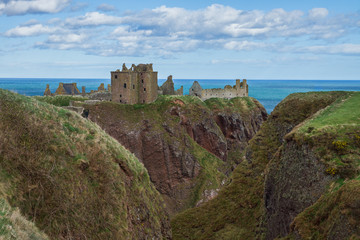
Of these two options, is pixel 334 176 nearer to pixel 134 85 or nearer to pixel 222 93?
pixel 134 85

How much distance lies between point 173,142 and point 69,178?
189 ft

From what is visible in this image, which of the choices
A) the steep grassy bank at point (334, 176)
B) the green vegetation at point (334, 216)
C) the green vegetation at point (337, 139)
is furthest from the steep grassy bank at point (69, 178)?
the green vegetation at point (337, 139)

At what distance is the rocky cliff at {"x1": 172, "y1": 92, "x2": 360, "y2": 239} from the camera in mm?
25016

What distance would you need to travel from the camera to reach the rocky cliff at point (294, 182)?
2502 cm

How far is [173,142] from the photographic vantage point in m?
81.8

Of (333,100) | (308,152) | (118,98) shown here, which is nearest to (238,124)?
(118,98)

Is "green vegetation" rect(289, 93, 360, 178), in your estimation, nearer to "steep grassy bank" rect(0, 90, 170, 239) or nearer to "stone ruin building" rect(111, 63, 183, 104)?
"steep grassy bank" rect(0, 90, 170, 239)

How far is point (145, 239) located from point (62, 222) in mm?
6979

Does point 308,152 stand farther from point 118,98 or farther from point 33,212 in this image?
point 118,98

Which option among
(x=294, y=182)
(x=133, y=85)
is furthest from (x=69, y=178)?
(x=133, y=85)

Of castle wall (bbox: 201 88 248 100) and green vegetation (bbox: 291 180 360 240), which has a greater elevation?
castle wall (bbox: 201 88 248 100)

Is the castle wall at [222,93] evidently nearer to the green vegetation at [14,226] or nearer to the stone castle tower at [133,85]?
the stone castle tower at [133,85]

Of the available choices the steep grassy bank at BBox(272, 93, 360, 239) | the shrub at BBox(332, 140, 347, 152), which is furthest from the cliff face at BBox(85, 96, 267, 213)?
the shrub at BBox(332, 140, 347, 152)

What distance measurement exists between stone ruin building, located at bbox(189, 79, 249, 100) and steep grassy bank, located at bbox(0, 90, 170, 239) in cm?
8206
